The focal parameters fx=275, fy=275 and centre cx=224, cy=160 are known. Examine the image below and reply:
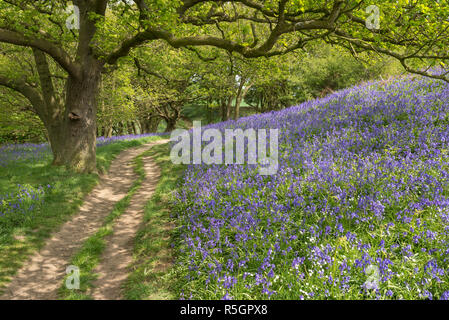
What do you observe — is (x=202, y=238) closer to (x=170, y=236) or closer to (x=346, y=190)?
(x=170, y=236)

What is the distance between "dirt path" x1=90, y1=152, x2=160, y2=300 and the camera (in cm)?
516

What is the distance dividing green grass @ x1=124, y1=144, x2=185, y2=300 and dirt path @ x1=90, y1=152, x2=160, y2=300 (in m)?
0.21

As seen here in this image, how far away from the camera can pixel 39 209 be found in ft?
26.8

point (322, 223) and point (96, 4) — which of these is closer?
point (322, 223)

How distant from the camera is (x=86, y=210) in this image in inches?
362

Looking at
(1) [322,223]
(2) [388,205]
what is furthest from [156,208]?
(2) [388,205]

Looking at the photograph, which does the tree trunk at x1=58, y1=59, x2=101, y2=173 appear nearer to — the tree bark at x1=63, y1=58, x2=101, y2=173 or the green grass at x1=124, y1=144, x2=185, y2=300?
the tree bark at x1=63, y1=58, x2=101, y2=173

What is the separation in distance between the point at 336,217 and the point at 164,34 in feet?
24.1

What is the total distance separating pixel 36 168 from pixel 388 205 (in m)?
12.8

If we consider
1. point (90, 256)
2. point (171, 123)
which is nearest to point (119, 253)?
point (90, 256)

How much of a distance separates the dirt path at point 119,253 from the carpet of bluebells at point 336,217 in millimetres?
1324

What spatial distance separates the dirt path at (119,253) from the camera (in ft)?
16.9

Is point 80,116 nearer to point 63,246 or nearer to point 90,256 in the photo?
point 63,246

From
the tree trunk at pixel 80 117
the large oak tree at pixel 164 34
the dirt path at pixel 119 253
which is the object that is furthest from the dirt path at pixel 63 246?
the large oak tree at pixel 164 34
